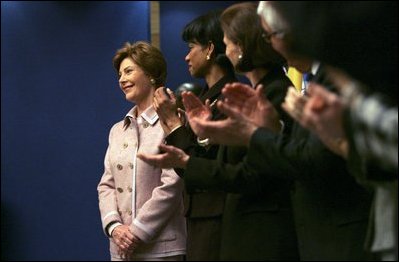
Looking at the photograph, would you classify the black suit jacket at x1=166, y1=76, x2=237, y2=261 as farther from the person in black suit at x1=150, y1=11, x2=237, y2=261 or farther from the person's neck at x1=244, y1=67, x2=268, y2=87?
the person's neck at x1=244, y1=67, x2=268, y2=87

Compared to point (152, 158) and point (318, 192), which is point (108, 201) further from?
point (318, 192)

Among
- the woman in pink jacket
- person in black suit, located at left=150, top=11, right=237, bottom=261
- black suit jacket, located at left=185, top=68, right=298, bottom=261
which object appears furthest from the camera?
the woman in pink jacket

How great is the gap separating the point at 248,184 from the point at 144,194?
95cm

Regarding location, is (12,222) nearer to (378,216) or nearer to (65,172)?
(65,172)

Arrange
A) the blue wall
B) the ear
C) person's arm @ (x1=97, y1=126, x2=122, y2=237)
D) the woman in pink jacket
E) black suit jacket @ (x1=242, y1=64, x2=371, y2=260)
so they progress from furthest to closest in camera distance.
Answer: the blue wall, person's arm @ (x1=97, y1=126, x2=122, y2=237), the woman in pink jacket, the ear, black suit jacket @ (x1=242, y1=64, x2=371, y2=260)

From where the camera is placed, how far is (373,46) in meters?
1.44

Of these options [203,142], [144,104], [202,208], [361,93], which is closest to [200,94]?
[203,142]

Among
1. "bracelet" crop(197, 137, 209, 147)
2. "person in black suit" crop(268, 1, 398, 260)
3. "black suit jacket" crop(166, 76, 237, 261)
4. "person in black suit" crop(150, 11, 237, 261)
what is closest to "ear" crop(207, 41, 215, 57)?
"person in black suit" crop(150, 11, 237, 261)

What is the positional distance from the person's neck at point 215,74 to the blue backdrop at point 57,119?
2.15m

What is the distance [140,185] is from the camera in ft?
8.87

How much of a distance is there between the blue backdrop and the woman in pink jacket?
170cm

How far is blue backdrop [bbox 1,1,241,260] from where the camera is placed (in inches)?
182

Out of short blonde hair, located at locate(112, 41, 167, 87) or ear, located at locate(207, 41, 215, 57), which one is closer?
ear, located at locate(207, 41, 215, 57)

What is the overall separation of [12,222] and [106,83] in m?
1.04
